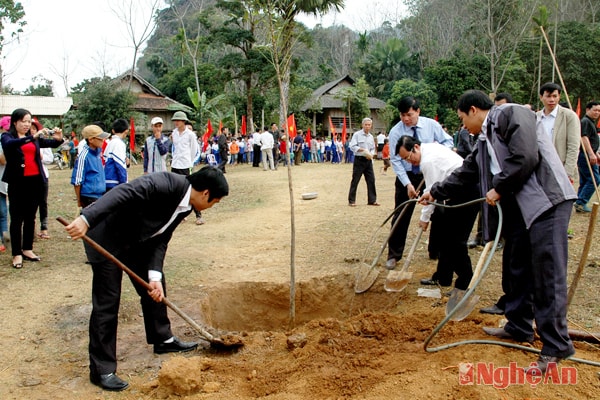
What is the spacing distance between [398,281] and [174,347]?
245cm

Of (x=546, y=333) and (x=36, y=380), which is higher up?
(x=546, y=333)

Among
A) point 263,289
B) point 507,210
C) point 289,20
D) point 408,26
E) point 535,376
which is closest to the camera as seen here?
point 535,376

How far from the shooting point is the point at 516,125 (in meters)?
3.32

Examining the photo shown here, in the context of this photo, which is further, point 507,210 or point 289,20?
point 289,20

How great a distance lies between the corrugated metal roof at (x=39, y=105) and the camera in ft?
115

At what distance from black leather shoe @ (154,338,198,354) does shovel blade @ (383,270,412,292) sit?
2.22m

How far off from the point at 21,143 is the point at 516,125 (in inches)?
220

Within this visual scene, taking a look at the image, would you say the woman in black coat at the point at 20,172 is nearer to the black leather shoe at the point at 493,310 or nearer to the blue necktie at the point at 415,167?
the blue necktie at the point at 415,167

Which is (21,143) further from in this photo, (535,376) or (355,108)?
(355,108)

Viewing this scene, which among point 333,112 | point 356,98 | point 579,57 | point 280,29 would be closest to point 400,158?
point 280,29

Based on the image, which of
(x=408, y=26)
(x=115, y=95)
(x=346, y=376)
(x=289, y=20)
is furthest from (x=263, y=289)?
(x=408, y=26)

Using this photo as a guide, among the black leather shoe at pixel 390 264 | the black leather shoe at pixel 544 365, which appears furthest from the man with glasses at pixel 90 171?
the black leather shoe at pixel 544 365

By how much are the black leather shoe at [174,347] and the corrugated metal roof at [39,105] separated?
34757 mm

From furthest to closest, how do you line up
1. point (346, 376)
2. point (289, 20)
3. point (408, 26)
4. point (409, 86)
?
1. point (408, 26)
2. point (409, 86)
3. point (289, 20)
4. point (346, 376)
